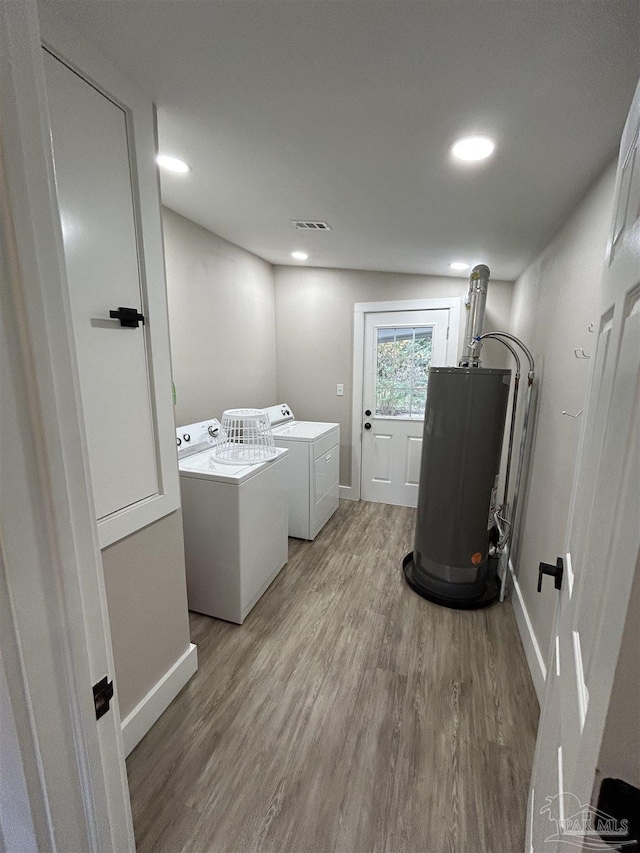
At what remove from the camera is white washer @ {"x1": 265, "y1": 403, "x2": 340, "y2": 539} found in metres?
2.81

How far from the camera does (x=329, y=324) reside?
347 cm

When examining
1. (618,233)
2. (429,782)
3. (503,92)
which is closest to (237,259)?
(503,92)

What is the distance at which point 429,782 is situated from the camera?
123cm

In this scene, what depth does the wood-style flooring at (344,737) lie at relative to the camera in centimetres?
110

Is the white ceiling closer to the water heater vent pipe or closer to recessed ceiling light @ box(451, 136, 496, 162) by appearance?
recessed ceiling light @ box(451, 136, 496, 162)

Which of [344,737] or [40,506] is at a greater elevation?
[40,506]

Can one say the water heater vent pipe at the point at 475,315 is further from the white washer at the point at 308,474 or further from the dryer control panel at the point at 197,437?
the dryer control panel at the point at 197,437

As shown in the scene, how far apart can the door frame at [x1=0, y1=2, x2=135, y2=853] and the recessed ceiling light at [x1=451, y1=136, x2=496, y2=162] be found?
1.24 meters

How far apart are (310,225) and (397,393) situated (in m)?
1.75

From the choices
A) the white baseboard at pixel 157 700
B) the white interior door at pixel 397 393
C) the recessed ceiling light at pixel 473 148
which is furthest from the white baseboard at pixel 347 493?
the recessed ceiling light at pixel 473 148

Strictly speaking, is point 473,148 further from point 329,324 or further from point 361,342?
point 329,324

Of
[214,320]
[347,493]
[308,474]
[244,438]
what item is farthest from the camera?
[347,493]

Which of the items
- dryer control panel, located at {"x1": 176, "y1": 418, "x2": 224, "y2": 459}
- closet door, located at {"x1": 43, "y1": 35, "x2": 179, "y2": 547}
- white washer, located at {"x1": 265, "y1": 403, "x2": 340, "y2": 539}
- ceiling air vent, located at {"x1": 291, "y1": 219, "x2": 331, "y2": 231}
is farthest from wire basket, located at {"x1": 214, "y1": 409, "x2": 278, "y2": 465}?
ceiling air vent, located at {"x1": 291, "y1": 219, "x2": 331, "y2": 231}

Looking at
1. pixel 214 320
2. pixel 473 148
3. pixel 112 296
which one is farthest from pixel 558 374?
pixel 214 320
